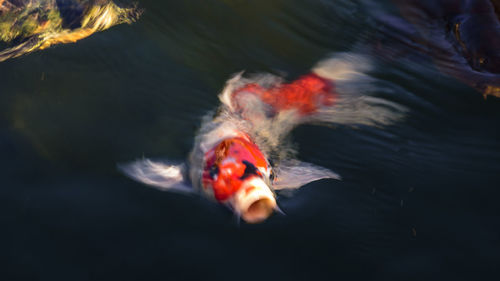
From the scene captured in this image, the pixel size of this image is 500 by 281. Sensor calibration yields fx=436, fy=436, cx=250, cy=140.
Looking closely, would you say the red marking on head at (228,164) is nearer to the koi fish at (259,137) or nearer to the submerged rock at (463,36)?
the koi fish at (259,137)

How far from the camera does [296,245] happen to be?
6.05ft

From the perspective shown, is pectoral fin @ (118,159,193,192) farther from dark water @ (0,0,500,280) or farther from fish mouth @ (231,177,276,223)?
fish mouth @ (231,177,276,223)

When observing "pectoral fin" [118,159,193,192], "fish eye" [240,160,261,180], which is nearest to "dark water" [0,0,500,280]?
"pectoral fin" [118,159,193,192]

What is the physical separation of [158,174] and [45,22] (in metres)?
1.21

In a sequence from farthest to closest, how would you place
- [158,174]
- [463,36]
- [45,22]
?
[463,36]
[45,22]
[158,174]

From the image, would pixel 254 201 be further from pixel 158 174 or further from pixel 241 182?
pixel 158 174

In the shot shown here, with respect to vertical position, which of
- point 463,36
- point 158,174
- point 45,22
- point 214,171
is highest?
point 463,36

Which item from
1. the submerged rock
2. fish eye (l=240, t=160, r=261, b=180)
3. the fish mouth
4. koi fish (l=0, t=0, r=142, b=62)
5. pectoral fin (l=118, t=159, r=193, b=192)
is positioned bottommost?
pectoral fin (l=118, t=159, r=193, b=192)

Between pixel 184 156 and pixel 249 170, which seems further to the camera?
pixel 184 156

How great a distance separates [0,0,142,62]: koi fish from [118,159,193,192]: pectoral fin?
38.3 inches

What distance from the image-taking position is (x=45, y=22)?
246cm

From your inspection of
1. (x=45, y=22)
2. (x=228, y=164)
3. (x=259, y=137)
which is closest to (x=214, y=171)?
(x=228, y=164)

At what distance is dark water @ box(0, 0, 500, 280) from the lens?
1.79 m

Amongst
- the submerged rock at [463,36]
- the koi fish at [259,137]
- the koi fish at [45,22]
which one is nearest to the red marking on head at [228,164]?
the koi fish at [259,137]
